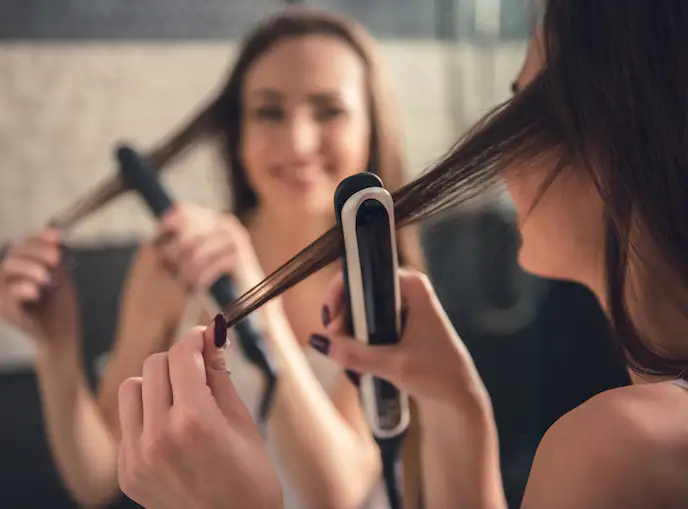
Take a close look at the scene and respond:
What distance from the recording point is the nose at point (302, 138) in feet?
1.53

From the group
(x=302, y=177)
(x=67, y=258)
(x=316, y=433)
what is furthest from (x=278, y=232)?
(x=67, y=258)

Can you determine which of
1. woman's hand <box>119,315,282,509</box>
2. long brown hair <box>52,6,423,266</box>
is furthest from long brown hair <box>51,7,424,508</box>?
woman's hand <box>119,315,282,509</box>

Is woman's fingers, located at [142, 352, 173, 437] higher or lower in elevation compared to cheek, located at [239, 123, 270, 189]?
lower

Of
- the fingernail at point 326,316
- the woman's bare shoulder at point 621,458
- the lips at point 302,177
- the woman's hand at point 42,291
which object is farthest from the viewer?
the woman's hand at point 42,291

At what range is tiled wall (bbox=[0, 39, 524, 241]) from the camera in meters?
0.59

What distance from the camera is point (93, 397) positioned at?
523mm

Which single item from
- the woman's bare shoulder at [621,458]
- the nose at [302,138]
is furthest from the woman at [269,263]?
the woman's bare shoulder at [621,458]

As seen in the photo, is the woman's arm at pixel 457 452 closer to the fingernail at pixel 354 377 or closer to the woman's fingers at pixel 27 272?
the fingernail at pixel 354 377

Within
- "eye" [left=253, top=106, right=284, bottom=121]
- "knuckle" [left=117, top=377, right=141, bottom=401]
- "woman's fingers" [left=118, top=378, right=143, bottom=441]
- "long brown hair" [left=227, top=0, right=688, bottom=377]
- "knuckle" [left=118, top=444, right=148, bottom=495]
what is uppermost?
"eye" [left=253, top=106, right=284, bottom=121]

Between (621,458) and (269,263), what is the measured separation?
22cm

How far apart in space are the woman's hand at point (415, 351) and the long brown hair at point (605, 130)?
5cm

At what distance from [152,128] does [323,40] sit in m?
0.21

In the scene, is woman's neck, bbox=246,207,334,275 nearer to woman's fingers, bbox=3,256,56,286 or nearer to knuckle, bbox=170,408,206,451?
knuckle, bbox=170,408,206,451

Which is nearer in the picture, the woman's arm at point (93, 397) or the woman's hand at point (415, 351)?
the woman's hand at point (415, 351)
